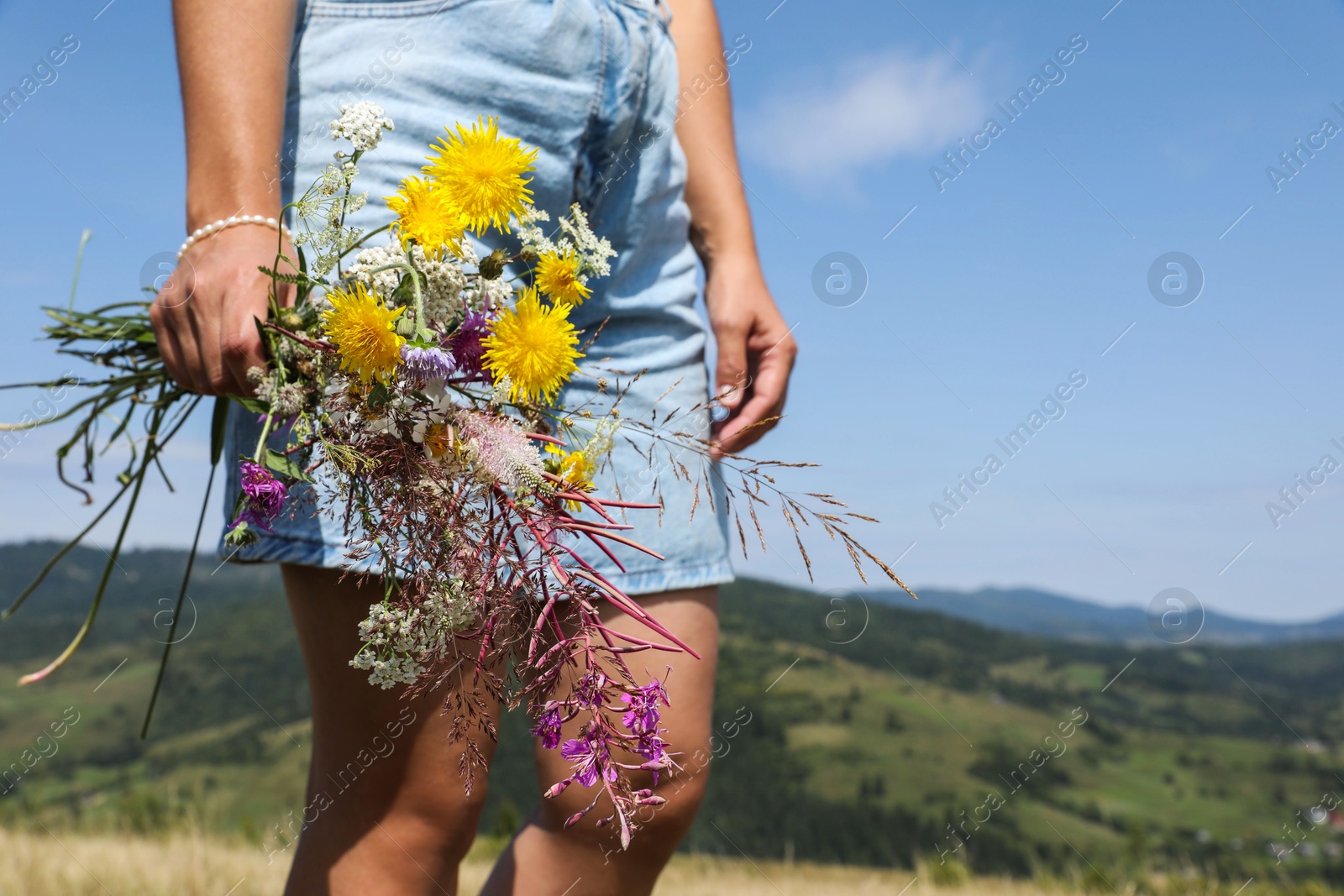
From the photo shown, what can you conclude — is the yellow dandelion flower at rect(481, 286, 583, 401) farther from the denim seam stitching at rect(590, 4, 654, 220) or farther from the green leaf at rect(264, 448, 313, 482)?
the denim seam stitching at rect(590, 4, 654, 220)

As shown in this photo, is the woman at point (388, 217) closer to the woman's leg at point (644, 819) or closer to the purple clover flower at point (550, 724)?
the woman's leg at point (644, 819)

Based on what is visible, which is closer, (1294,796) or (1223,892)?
(1223,892)

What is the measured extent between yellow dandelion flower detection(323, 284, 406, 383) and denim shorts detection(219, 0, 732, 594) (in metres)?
0.24

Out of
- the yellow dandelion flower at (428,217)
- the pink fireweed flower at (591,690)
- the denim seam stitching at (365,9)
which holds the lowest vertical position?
the pink fireweed flower at (591,690)

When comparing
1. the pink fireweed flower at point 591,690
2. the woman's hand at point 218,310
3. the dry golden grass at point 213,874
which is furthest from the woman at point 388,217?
the dry golden grass at point 213,874

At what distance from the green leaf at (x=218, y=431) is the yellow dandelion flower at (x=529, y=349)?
1.69ft

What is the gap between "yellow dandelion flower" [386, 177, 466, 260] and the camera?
41.0 inches

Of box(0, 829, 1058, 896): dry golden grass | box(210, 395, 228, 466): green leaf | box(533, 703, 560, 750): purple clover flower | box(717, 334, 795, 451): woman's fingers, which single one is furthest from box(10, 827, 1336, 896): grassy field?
box(533, 703, 560, 750): purple clover flower

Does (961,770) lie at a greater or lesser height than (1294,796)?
greater

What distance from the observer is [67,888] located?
105 inches

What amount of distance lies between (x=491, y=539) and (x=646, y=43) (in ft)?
3.23

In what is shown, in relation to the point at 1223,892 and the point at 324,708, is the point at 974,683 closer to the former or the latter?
the point at 1223,892

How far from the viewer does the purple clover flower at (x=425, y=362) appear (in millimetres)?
978

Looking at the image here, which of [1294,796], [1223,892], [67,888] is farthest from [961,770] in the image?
[67,888]
